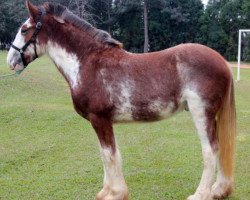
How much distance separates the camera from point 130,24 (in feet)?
149

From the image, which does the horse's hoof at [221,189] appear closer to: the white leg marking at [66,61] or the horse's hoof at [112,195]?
the horse's hoof at [112,195]

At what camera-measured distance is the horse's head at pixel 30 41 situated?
430 centimetres

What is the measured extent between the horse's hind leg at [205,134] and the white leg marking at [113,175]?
76cm

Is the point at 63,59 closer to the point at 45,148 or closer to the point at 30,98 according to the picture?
the point at 45,148

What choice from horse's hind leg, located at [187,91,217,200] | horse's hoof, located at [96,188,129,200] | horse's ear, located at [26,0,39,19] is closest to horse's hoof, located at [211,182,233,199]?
horse's hind leg, located at [187,91,217,200]

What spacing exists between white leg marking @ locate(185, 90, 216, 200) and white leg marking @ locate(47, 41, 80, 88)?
3.74 ft

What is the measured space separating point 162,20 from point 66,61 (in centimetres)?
4170

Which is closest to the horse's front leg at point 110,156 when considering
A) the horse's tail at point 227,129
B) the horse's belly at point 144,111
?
the horse's belly at point 144,111

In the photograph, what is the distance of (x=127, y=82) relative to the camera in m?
4.16

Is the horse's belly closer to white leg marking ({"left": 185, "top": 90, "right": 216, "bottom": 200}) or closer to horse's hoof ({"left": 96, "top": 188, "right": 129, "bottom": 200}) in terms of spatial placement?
white leg marking ({"left": 185, "top": 90, "right": 216, "bottom": 200})

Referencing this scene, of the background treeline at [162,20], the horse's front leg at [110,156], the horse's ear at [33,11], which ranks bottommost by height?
the background treeline at [162,20]

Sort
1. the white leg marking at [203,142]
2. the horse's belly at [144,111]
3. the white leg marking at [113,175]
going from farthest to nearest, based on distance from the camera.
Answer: the white leg marking at [113,175] → the horse's belly at [144,111] → the white leg marking at [203,142]

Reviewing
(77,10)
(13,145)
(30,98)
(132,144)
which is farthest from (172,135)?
(77,10)

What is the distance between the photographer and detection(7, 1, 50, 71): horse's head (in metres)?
4.30
